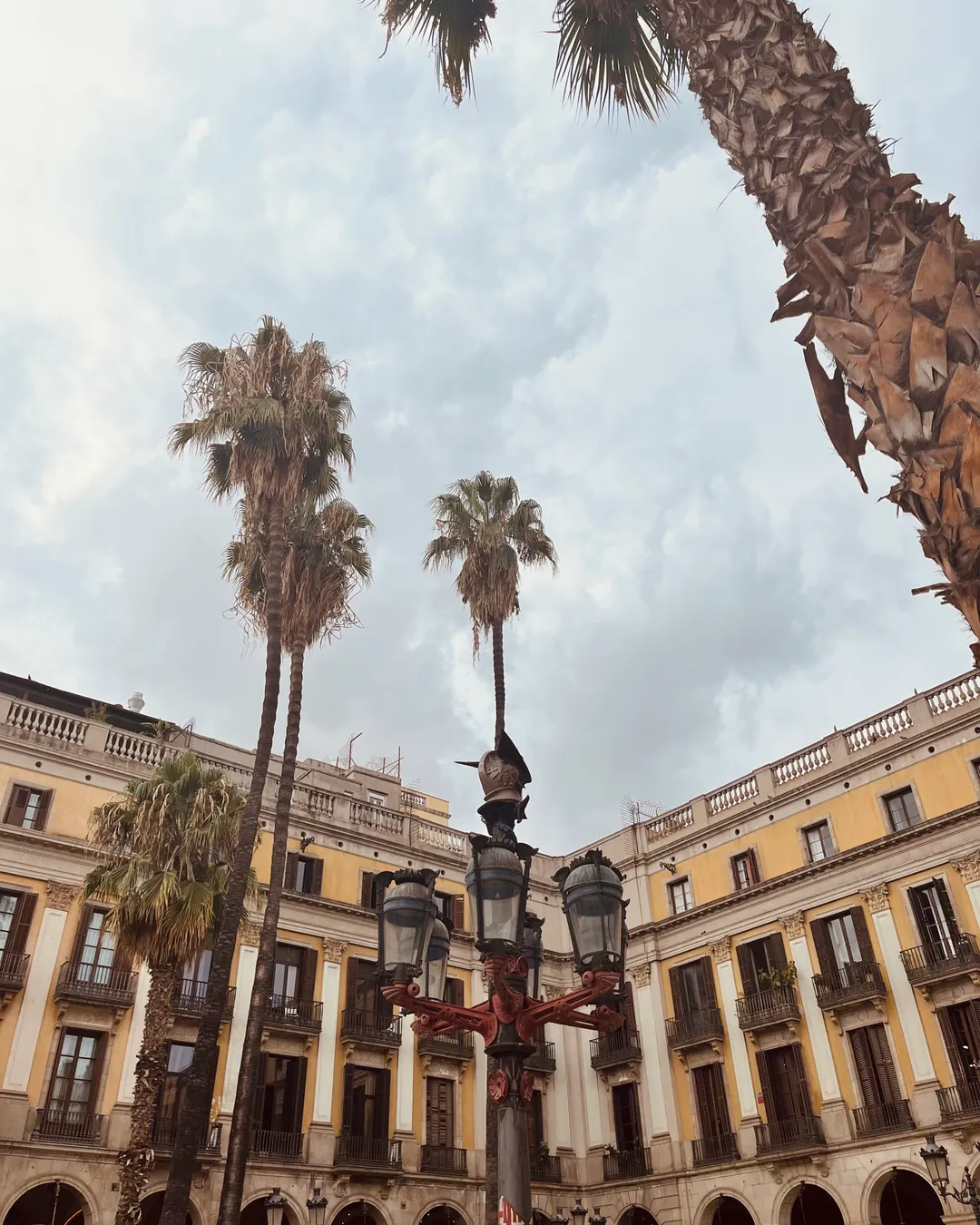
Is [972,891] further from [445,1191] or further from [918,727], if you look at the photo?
[445,1191]

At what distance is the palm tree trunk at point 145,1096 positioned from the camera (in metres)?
16.4

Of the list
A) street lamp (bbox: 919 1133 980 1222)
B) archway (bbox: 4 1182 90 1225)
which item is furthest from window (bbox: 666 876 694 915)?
archway (bbox: 4 1182 90 1225)

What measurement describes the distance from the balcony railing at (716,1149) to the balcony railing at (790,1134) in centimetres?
86

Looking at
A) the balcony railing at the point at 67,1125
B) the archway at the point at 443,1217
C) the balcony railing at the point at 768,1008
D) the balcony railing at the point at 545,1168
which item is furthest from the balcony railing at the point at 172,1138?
A: the balcony railing at the point at 768,1008

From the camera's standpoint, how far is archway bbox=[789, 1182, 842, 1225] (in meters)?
26.1

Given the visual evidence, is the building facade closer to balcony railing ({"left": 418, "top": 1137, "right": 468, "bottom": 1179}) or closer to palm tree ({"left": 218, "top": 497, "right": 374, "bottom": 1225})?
balcony railing ({"left": 418, "top": 1137, "right": 468, "bottom": 1179})

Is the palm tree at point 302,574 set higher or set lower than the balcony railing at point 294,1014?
higher

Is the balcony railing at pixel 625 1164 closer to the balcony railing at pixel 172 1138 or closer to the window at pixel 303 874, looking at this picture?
the window at pixel 303 874

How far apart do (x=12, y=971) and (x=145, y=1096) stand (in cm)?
644

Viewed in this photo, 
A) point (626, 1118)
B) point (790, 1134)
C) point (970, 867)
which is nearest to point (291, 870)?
point (626, 1118)

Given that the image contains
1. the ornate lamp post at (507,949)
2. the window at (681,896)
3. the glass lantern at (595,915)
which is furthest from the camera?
the window at (681,896)

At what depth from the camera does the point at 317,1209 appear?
23500 mm

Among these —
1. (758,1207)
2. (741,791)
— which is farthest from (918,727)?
(758,1207)

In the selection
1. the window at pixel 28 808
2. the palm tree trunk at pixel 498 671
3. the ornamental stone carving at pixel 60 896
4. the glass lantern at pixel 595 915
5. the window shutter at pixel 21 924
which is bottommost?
the glass lantern at pixel 595 915
